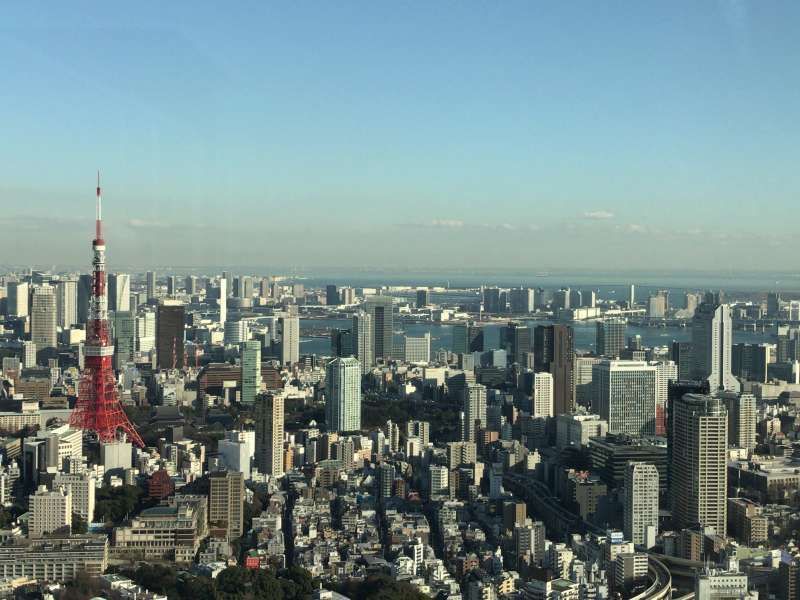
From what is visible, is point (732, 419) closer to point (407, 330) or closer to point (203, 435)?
point (203, 435)

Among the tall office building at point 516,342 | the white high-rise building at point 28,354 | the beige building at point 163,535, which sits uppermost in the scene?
the tall office building at point 516,342

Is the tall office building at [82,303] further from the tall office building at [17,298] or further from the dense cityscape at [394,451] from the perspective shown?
the tall office building at [17,298]

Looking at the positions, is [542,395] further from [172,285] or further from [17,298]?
[17,298]

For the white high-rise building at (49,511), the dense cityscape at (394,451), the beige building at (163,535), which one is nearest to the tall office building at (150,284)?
the dense cityscape at (394,451)

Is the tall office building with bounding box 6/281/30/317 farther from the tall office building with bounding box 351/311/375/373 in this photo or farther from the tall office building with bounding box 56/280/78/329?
the tall office building with bounding box 351/311/375/373

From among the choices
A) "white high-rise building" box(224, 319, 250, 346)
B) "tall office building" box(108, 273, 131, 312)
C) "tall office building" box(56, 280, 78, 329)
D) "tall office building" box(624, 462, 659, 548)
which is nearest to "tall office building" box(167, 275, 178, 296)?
"tall office building" box(108, 273, 131, 312)

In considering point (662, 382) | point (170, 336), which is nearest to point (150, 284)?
point (170, 336)
